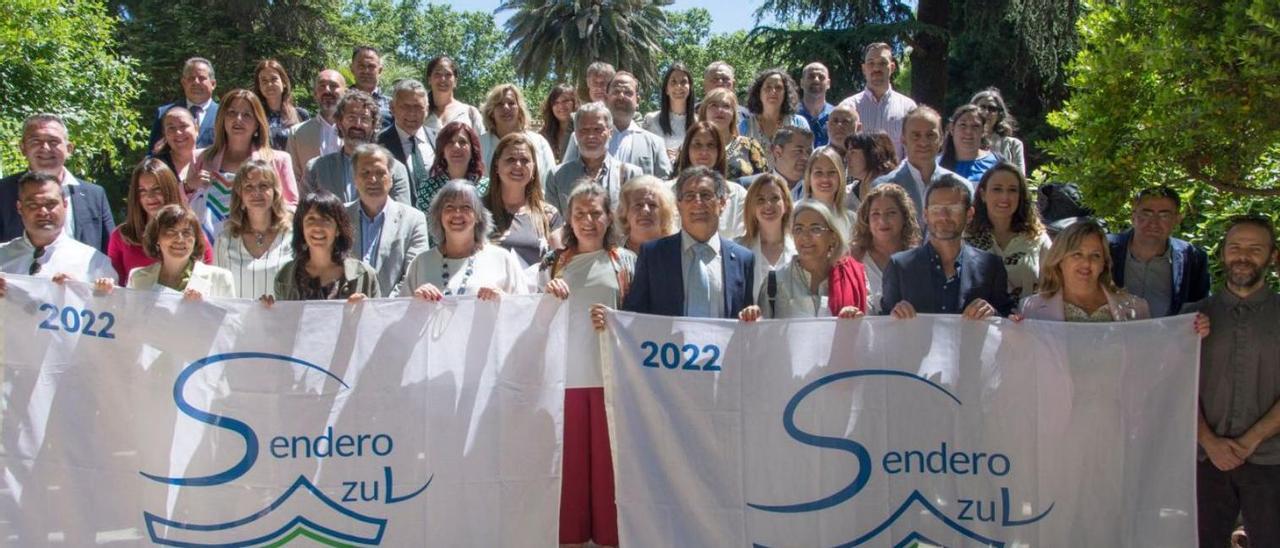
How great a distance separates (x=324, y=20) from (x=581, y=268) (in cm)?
3355

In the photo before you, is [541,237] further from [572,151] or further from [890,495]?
[890,495]

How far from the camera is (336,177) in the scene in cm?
819

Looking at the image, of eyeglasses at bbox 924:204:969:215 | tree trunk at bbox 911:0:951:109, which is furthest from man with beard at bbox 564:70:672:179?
tree trunk at bbox 911:0:951:109

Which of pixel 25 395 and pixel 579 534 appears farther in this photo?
pixel 579 534

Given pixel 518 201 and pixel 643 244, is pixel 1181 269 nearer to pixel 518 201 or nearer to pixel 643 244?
pixel 643 244

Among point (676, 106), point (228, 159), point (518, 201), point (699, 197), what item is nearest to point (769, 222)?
point (699, 197)

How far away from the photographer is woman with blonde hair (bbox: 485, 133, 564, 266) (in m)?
7.23

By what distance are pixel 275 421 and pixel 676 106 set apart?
16.9 feet

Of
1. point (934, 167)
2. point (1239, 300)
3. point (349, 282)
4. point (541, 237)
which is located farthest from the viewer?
point (934, 167)

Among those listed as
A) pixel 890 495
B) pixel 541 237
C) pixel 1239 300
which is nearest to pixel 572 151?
pixel 541 237

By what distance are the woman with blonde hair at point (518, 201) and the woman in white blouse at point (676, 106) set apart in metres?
2.63

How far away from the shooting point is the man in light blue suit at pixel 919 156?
8.06 meters

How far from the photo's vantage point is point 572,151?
8703 millimetres

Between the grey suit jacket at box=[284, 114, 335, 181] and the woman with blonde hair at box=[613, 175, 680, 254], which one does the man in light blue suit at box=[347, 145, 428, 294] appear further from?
the grey suit jacket at box=[284, 114, 335, 181]
